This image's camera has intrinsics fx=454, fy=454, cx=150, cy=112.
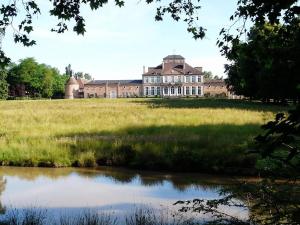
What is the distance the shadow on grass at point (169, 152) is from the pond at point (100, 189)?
76 cm

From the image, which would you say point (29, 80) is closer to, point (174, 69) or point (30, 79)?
point (30, 79)

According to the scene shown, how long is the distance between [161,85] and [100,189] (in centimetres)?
11921

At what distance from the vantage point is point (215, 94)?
5295 inches

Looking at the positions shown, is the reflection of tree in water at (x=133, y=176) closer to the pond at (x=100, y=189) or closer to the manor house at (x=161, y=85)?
the pond at (x=100, y=189)

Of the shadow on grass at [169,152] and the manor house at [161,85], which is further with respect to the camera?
the manor house at [161,85]

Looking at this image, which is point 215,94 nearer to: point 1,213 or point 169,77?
point 169,77

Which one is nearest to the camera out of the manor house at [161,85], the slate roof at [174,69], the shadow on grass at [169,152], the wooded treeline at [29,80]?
the shadow on grass at [169,152]

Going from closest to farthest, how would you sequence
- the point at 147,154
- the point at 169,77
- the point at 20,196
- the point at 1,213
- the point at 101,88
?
the point at 1,213 → the point at 20,196 → the point at 147,154 → the point at 169,77 → the point at 101,88

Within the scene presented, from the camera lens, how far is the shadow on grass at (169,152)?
15.6m

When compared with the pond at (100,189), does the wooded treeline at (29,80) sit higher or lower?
higher

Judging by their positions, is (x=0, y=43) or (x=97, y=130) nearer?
(x=0, y=43)

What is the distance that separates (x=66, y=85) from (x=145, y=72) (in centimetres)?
2454

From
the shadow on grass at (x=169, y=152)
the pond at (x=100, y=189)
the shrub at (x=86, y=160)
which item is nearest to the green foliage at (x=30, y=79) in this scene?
the shadow on grass at (x=169, y=152)

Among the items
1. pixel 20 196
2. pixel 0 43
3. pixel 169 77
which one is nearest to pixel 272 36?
pixel 0 43
